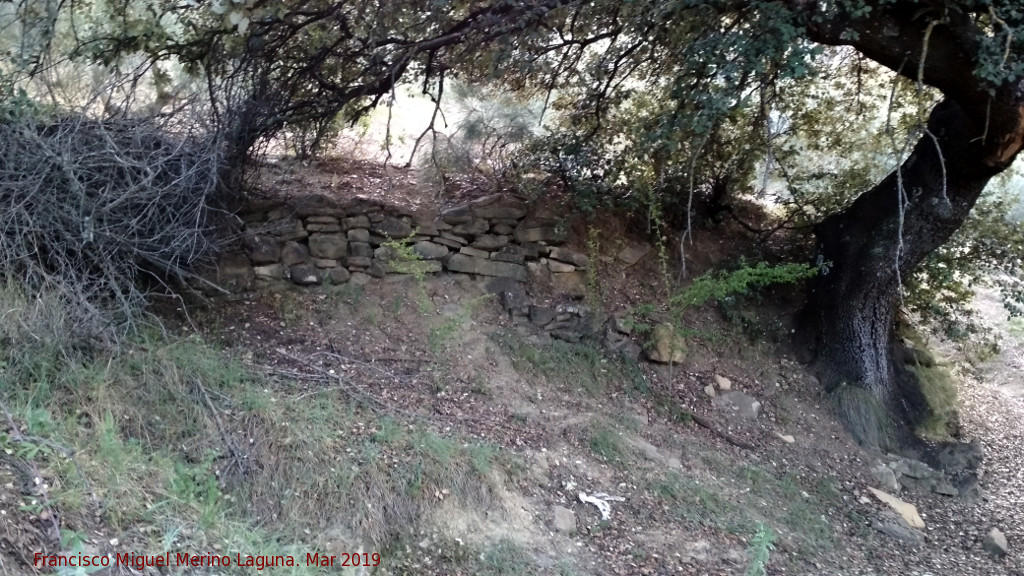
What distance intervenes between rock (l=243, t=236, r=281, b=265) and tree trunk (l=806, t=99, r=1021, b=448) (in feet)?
14.0

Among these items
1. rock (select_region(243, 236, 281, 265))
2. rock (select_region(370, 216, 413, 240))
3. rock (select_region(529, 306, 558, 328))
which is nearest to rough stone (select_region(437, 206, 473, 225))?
rock (select_region(370, 216, 413, 240))

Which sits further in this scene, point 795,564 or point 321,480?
point 795,564

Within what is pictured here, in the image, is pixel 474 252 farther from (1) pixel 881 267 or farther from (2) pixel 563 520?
(1) pixel 881 267

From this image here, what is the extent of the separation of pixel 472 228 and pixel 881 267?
3211 millimetres

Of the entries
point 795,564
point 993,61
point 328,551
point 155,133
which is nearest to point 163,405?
point 328,551

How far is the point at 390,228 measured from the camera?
6.02 meters

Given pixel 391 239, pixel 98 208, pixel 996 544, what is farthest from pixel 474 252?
pixel 996 544

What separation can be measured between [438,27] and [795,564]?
4.29 meters

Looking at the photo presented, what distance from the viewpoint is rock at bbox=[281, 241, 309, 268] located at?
5.79 metres

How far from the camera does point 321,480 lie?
388cm

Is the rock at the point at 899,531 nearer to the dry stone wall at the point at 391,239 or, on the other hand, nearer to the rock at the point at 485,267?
the dry stone wall at the point at 391,239

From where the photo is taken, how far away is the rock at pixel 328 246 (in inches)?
231

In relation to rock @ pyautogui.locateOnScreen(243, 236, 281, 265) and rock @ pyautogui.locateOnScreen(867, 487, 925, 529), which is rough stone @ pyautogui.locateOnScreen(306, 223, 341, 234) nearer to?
rock @ pyautogui.locateOnScreen(243, 236, 281, 265)

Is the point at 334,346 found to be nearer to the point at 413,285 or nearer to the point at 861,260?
Answer: the point at 413,285
